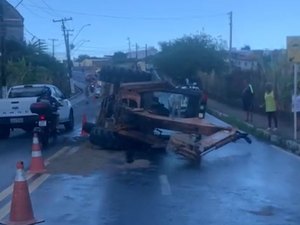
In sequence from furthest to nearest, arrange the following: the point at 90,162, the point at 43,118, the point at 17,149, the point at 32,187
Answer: the point at 17,149 → the point at 43,118 → the point at 90,162 → the point at 32,187

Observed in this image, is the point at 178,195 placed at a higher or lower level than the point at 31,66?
lower

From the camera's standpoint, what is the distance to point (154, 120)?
19156mm

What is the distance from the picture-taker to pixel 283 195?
42.5ft

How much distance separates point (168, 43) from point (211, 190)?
7250 centimetres

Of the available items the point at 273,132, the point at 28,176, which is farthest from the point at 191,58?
the point at 28,176

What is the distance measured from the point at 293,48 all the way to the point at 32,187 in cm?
1205

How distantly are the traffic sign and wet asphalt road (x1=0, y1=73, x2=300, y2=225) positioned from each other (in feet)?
19.7

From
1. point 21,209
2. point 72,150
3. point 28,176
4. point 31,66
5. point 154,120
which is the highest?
point 31,66

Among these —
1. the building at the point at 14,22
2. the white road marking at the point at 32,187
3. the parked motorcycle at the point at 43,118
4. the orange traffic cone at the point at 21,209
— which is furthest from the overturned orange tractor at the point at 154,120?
the building at the point at 14,22

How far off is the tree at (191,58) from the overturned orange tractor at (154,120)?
53344 millimetres

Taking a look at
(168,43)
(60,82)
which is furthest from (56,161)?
(168,43)

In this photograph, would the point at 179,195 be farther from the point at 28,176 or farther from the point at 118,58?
the point at 118,58

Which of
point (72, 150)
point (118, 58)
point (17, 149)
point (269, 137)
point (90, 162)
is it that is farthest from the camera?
point (118, 58)

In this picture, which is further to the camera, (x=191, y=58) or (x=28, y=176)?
(x=191, y=58)
